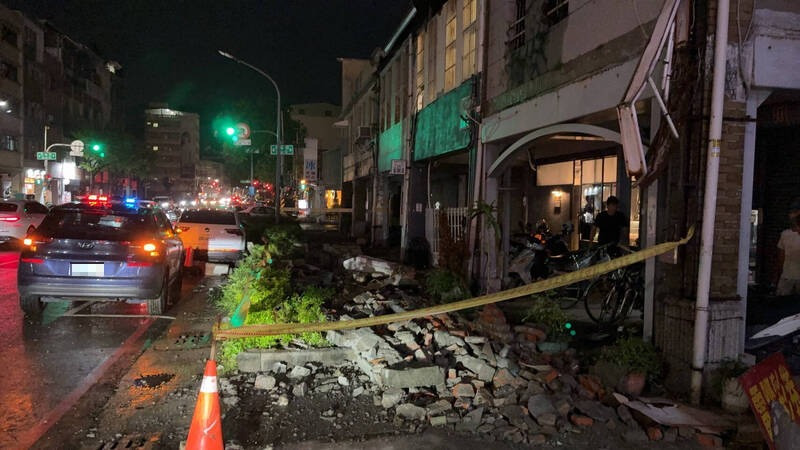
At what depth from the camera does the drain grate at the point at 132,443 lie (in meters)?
4.42

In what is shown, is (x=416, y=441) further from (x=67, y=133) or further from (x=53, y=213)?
(x=67, y=133)

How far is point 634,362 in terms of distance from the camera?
5.71 m

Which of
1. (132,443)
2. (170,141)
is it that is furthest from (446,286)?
(170,141)

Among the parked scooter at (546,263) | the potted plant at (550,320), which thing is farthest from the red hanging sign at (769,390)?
the parked scooter at (546,263)

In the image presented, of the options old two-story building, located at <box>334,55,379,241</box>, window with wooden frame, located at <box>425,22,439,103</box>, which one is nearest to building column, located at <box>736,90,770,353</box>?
window with wooden frame, located at <box>425,22,439,103</box>

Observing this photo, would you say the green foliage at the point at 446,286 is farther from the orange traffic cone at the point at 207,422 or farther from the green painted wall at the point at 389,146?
the green painted wall at the point at 389,146

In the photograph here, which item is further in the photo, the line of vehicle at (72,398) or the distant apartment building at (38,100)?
the distant apartment building at (38,100)

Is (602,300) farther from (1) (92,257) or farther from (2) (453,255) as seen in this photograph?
(1) (92,257)

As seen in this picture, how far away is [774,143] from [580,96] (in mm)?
4511

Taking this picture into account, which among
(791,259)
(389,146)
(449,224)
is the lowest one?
(791,259)

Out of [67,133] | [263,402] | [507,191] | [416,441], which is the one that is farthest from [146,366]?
[67,133]

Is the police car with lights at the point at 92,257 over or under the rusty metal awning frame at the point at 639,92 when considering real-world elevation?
under

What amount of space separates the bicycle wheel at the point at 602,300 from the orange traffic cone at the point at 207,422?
5.78 metres

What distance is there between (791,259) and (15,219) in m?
20.3
